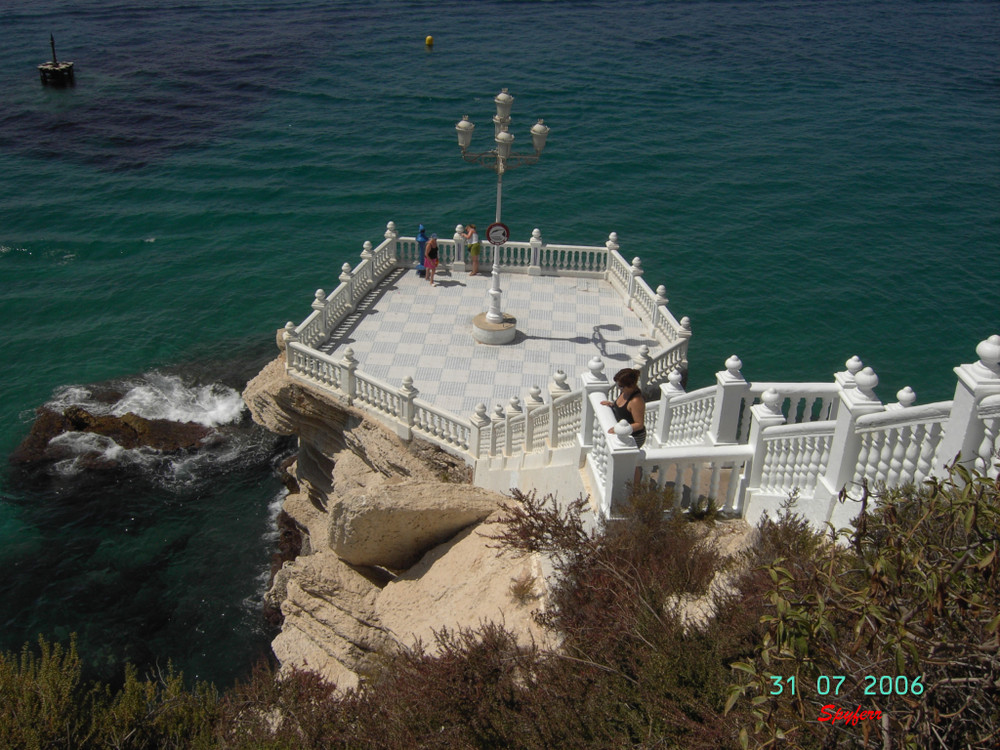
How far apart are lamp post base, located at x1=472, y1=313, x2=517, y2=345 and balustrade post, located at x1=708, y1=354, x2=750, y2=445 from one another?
321 inches

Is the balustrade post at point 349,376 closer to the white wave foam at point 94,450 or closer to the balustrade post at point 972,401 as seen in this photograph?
the white wave foam at point 94,450

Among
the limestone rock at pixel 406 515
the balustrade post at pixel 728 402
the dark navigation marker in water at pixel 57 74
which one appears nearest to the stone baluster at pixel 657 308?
the limestone rock at pixel 406 515

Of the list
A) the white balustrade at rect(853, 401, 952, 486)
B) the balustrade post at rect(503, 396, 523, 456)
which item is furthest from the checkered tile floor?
the white balustrade at rect(853, 401, 952, 486)

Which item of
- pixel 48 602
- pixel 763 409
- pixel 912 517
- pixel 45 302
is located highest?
pixel 912 517

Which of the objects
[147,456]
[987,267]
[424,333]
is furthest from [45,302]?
[987,267]

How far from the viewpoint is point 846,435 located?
867 centimetres

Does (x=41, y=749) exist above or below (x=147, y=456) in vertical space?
above

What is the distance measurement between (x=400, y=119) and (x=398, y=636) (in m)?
37.2

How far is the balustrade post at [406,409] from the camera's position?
641 inches

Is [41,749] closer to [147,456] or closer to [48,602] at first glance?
[48,602]

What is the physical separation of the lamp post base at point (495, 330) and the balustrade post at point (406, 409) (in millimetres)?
3176

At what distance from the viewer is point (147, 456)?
2459cm
